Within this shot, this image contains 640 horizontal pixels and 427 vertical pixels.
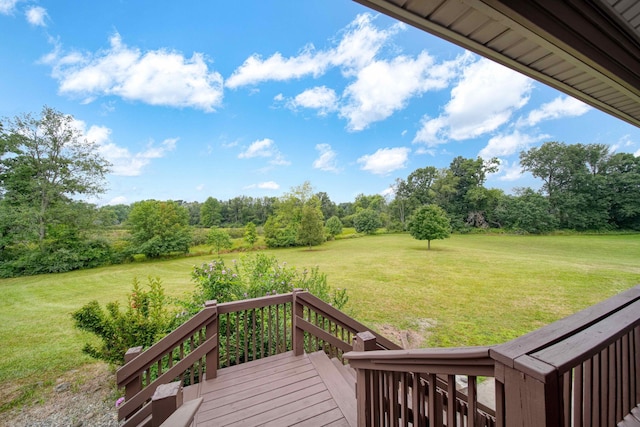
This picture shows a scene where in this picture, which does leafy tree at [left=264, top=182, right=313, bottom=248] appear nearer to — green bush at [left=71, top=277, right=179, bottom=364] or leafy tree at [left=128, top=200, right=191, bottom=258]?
leafy tree at [left=128, top=200, right=191, bottom=258]

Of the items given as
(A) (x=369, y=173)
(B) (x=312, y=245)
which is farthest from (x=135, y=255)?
(A) (x=369, y=173)

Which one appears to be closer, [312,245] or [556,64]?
[556,64]

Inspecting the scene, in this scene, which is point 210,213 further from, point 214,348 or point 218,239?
point 214,348

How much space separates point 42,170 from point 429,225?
2172cm

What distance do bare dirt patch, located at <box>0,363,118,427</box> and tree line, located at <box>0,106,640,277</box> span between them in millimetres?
11991

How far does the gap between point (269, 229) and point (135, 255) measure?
367 inches

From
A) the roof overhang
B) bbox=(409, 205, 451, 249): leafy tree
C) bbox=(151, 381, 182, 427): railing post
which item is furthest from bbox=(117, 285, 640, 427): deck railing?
bbox=(409, 205, 451, 249): leafy tree

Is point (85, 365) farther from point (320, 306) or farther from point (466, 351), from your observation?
point (466, 351)

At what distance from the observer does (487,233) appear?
958 inches

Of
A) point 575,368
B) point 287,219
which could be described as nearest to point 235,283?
point 575,368

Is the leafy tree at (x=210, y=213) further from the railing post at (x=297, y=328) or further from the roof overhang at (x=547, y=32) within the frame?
the roof overhang at (x=547, y=32)

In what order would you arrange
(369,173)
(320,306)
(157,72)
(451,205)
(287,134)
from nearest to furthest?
(320,306), (157,72), (287,134), (451,205), (369,173)

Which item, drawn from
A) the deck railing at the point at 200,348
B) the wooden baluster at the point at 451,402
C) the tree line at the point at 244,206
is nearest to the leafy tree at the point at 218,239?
the tree line at the point at 244,206

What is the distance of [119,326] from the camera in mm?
2902
